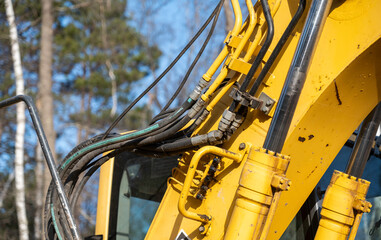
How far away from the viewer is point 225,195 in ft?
7.45

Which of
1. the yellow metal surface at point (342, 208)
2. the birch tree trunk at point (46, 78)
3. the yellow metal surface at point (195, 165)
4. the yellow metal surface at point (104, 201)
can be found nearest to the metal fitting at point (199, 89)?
the yellow metal surface at point (195, 165)

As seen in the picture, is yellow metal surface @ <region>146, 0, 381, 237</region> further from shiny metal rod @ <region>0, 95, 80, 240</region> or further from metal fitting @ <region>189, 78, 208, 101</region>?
shiny metal rod @ <region>0, 95, 80, 240</region>

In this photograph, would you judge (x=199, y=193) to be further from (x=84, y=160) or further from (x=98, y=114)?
(x=98, y=114)

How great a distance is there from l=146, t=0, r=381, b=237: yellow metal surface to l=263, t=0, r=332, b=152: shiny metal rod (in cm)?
11

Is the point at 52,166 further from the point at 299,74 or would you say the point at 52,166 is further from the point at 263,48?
the point at 299,74

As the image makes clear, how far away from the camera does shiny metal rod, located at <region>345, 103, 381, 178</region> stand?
2316 mm

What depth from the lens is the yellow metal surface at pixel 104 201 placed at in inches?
135

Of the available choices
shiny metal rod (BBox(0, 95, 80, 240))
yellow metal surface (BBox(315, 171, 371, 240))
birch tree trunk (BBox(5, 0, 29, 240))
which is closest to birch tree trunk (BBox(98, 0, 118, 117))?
birch tree trunk (BBox(5, 0, 29, 240))

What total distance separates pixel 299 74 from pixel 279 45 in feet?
0.72

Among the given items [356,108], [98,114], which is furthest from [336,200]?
[98,114]

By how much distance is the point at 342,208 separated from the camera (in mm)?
2158

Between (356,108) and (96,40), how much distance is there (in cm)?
1808

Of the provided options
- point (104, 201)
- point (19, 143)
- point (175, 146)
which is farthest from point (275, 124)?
point (19, 143)

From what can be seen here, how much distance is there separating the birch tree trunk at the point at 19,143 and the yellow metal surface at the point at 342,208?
9316 mm
